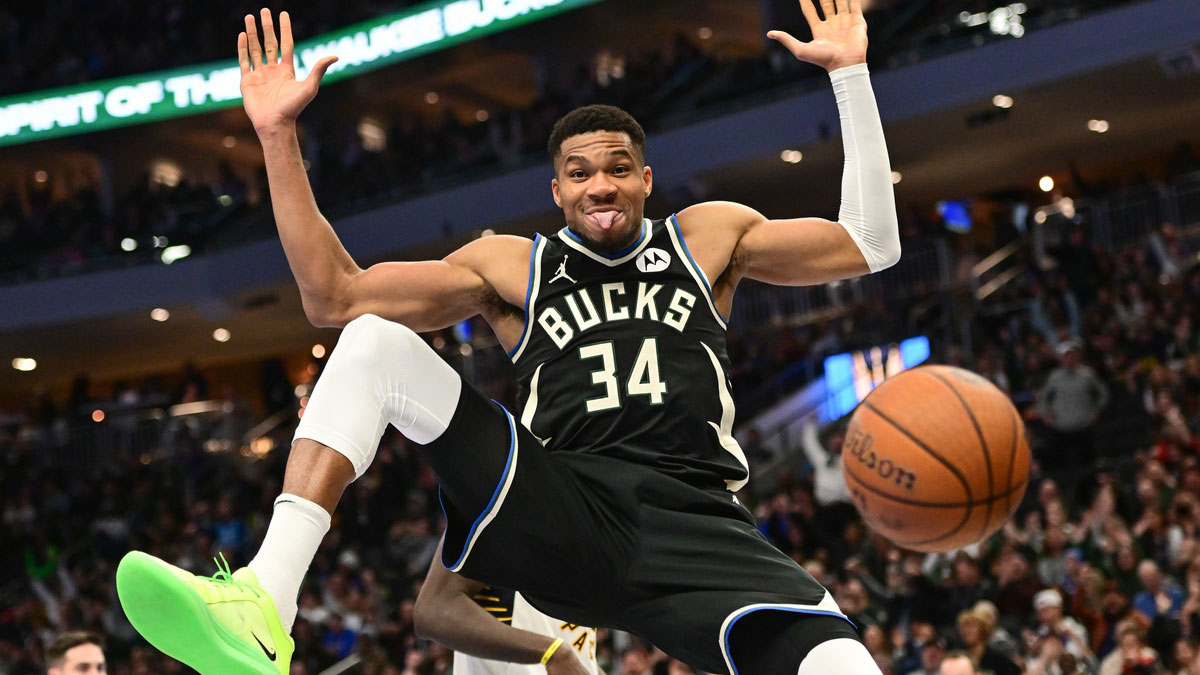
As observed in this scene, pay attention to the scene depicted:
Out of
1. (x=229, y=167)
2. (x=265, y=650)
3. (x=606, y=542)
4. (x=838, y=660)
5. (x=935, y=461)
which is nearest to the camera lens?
(x=265, y=650)

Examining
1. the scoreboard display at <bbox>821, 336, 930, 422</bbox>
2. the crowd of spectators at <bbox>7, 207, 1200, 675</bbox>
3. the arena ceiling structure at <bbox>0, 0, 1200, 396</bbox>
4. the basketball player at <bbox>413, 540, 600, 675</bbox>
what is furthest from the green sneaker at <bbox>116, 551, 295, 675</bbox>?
the arena ceiling structure at <bbox>0, 0, 1200, 396</bbox>

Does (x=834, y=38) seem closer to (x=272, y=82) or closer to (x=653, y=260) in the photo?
(x=653, y=260)

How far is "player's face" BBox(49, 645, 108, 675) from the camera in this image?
15.5ft

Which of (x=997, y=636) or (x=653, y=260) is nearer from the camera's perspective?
(x=653, y=260)

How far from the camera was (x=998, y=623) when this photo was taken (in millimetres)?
8227

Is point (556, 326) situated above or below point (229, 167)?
below

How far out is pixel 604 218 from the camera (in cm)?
347

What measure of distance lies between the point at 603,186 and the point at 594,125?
0.17m

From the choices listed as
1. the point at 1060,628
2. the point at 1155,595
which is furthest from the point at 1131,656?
the point at 1155,595

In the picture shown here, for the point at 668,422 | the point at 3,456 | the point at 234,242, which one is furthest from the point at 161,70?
the point at 668,422

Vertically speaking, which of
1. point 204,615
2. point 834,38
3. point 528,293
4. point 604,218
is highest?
point 834,38

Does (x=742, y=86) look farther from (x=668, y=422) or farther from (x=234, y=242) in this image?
(x=668, y=422)

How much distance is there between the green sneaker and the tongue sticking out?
1255mm

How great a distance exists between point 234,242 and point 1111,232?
1224 centimetres
